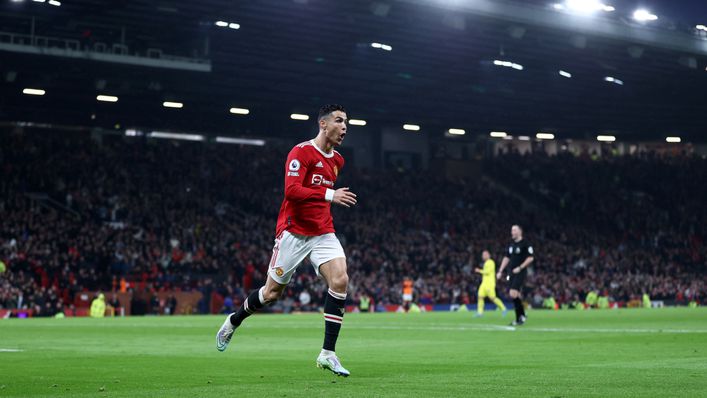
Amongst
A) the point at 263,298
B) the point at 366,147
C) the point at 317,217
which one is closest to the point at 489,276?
the point at 263,298

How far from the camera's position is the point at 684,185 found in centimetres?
6919

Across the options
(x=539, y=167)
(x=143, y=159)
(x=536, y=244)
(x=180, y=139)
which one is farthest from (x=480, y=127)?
(x=143, y=159)

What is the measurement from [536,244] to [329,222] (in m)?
49.2

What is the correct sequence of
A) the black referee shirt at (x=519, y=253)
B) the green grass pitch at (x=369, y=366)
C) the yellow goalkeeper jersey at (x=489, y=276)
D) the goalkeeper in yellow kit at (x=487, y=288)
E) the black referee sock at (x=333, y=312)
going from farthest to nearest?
the yellow goalkeeper jersey at (x=489, y=276)
the goalkeeper in yellow kit at (x=487, y=288)
the black referee shirt at (x=519, y=253)
the black referee sock at (x=333, y=312)
the green grass pitch at (x=369, y=366)

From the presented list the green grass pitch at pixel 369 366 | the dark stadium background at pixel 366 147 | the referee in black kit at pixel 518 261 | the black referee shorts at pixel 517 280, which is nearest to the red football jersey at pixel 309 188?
the green grass pitch at pixel 369 366

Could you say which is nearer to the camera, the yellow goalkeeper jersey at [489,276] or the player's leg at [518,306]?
the player's leg at [518,306]

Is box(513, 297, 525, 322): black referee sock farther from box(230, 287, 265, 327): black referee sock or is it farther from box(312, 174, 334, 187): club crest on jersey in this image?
box(312, 174, 334, 187): club crest on jersey

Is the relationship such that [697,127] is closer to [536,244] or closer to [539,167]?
[539,167]

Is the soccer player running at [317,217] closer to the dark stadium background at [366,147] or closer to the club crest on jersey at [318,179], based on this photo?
the club crest on jersey at [318,179]

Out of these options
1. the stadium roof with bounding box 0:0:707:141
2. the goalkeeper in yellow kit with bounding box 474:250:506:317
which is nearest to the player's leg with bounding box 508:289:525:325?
the goalkeeper in yellow kit with bounding box 474:250:506:317

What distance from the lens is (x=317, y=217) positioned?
989 cm

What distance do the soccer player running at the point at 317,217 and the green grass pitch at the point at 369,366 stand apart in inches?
33.1

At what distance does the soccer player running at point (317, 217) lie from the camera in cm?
963

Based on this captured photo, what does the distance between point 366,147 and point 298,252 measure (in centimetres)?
5570
